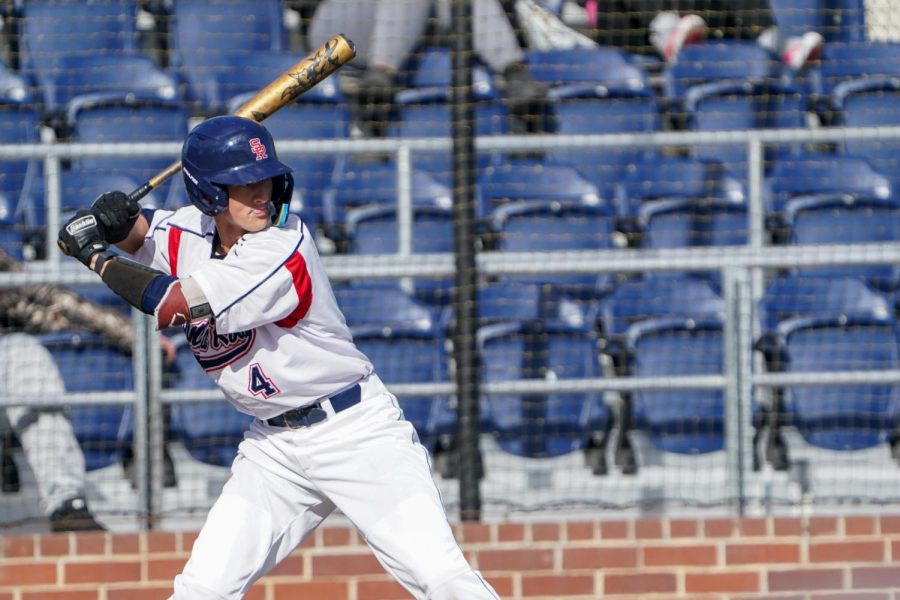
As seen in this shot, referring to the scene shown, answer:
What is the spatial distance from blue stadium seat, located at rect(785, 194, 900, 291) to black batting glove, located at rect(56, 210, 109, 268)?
10.6 ft

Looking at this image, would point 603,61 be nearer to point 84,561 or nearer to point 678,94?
point 678,94

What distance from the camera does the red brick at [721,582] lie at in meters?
4.76

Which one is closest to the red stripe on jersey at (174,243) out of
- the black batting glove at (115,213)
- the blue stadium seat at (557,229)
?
the black batting glove at (115,213)

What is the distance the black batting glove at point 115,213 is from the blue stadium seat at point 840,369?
269 cm

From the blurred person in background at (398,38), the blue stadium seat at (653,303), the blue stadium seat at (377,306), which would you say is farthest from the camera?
the blurred person in background at (398,38)

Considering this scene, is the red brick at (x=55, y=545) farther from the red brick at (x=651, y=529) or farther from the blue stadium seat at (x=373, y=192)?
the red brick at (x=651, y=529)

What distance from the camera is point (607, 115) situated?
6.10 meters

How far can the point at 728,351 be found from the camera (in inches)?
191

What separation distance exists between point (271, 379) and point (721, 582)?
204cm

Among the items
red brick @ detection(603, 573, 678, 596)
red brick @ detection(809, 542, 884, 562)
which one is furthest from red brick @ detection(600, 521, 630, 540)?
red brick @ detection(809, 542, 884, 562)

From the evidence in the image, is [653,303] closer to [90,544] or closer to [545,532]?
[545,532]

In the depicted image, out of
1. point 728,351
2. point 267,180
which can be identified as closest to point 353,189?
point 728,351

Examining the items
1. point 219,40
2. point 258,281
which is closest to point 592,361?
point 258,281

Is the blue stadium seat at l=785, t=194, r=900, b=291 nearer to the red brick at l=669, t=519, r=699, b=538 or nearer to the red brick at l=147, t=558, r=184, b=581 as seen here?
the red brick at l=669, t=519, r=699, b=538
